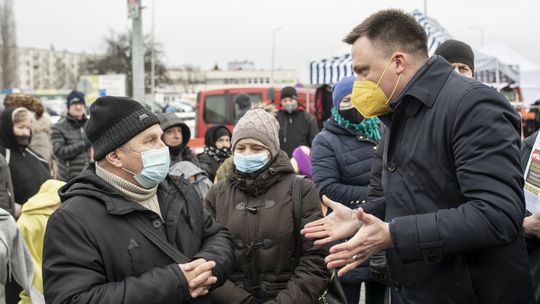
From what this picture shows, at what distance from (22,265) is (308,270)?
6.19 feet

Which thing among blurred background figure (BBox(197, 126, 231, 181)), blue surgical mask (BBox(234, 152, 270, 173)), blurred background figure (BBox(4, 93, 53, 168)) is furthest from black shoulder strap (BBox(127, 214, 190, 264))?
blurred background figure (BBox(4, 93, 53, 168))

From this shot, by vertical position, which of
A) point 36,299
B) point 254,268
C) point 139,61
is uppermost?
point 139,61

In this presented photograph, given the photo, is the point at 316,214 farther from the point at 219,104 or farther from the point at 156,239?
the point at 219,104

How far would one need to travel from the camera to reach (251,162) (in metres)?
3.84

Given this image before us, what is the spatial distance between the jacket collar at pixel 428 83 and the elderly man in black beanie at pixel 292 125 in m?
7.38

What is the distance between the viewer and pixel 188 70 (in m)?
86.1

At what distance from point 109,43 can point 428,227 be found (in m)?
50.4

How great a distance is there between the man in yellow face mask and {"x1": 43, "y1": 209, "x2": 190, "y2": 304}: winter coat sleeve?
0.69m

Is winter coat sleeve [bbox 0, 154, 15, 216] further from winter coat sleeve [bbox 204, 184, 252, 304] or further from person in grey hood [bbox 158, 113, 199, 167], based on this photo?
winter coat sleeve [bbox 204, 184, 252, 304]

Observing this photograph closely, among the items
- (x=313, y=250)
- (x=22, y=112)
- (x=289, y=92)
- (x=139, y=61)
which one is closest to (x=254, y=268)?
(x=313, y=250)

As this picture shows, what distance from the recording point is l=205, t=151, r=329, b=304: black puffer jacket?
3568 mm

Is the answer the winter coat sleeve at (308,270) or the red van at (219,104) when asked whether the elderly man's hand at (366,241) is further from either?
the red van at (219,104)

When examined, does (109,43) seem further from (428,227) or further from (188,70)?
(428,227)

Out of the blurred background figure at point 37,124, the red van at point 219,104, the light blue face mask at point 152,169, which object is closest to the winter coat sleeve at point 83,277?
the light blue face mask at point 152,169
